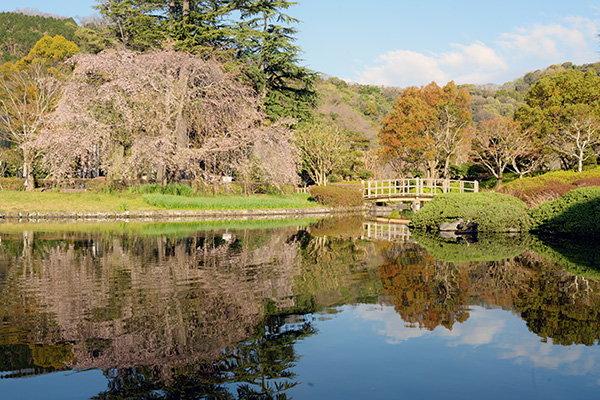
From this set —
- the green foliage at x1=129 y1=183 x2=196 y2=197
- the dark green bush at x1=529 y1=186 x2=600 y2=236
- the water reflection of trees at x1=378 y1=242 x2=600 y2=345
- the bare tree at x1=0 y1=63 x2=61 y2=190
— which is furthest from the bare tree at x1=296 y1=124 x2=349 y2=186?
the water reflection of trees at x1=378 y1=242 x2=600 y2=345

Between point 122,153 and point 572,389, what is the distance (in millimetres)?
32708

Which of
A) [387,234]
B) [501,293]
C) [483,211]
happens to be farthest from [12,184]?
[501,293]

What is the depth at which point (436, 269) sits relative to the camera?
12.9 meters

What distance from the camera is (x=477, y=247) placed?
17.7 meters

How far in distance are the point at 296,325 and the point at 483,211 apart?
55.9ft

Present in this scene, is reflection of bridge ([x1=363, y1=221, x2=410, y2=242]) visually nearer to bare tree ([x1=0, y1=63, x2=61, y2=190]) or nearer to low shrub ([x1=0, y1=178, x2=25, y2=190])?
bare tree ([x1=0, y1=63, x2=61, y2=190])

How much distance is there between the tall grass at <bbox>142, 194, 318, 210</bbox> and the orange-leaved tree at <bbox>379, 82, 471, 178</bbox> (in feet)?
48.7

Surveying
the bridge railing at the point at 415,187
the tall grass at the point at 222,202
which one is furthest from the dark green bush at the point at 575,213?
the tall grass at the point at 222,202

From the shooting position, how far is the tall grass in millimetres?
30281

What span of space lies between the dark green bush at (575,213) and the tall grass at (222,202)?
686 inches

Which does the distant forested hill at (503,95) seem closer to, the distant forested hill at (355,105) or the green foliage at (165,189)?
the distant forested hill at (355,105)

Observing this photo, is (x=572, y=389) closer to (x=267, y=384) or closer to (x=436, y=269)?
(x=267, y=384)

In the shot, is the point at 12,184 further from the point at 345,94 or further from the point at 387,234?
the point at 345,94

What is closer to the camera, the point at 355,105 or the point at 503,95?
the point at 355,105
